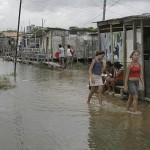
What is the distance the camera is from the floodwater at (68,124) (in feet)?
22.2

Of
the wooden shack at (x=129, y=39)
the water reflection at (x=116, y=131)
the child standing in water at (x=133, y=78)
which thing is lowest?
the water reflection at (x=116, y=131)

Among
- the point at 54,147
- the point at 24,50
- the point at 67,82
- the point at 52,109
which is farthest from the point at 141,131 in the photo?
the point at 24,50

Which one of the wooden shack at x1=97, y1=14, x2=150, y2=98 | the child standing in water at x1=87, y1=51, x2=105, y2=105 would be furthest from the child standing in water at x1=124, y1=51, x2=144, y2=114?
the wooden shack at x1=97, y1=14, x2=150, y2=98

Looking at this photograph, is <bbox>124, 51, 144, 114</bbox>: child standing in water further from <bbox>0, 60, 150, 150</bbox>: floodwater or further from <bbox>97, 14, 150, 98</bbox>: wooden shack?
<bbox>97, 14, 150, 98</bbox>: wooden shack

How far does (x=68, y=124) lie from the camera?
8.33 metres

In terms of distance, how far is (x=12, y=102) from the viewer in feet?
37.2

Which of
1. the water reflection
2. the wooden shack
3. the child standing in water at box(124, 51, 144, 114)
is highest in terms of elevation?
the wooden shack

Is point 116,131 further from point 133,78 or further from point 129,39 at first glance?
point 129,39

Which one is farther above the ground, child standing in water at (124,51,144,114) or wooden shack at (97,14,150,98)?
wooden shack at (97,14,150,98)

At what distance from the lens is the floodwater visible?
22.2 feet

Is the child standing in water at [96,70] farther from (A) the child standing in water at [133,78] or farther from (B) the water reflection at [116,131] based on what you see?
(A) the child standing in water at [133,78]

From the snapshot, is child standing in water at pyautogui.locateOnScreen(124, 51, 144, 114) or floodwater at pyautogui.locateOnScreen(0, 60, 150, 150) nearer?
floodwater at pyautogui.locateOnScreen(0, 60, 150, 150)

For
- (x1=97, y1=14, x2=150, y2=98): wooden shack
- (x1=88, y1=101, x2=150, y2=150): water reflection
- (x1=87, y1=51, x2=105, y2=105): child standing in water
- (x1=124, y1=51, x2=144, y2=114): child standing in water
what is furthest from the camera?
(x1=97, y1=14, x2=150, y2=98): wooden shack

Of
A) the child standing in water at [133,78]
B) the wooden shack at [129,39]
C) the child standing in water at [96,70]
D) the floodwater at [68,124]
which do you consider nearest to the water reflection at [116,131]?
the floodwater at [68,124]
